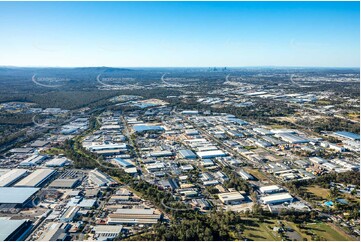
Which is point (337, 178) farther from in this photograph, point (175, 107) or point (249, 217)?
point (175, 107)

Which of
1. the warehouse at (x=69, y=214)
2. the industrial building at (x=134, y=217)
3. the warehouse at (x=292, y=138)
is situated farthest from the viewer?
the warehouse at (x=292, y=138)

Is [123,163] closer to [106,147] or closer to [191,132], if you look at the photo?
[106,147]

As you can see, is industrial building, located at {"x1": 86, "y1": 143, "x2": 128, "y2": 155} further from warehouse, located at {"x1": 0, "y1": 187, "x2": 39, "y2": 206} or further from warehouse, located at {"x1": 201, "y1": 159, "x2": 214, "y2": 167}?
warehouse, located at {"x1": 0, "y1": 187, "x2": 39, "y2": 206}

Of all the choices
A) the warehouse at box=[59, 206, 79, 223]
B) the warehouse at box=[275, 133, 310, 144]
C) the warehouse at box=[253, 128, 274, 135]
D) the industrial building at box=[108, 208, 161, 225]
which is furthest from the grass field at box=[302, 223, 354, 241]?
the warehouse at box=[253, 128, 274, 135]

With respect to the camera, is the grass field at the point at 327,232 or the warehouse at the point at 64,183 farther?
the warehouse at the point at 64,183

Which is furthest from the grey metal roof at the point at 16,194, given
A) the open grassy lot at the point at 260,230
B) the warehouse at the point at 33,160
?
the open grassy lot at the point at 260,230

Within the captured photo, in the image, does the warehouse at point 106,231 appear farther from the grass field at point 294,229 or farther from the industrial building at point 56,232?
the grass field at point 294,229
